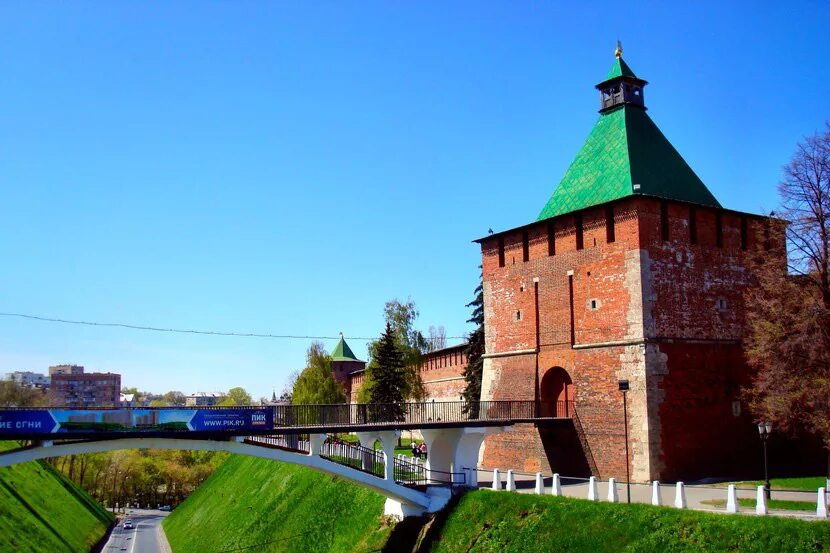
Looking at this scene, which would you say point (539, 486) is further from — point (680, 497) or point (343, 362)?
point (343, 362)

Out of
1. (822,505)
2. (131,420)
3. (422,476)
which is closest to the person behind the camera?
(822,505)

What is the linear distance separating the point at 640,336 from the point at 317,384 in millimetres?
26362

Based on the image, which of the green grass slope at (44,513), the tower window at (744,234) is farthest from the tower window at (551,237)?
the green grass slope at (44,513)

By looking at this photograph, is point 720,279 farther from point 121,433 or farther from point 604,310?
point 121,433

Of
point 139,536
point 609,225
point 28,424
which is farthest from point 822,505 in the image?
point 139,536

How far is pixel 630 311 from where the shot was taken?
22.8 meters

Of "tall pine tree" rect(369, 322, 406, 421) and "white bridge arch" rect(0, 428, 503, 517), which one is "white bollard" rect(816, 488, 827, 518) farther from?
"tall pine tree" rect(369, 322, 406, 421)

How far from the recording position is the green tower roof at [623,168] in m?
24.8

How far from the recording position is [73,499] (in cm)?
4666

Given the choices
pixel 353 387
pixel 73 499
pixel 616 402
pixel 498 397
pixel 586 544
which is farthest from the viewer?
pixel 353 387

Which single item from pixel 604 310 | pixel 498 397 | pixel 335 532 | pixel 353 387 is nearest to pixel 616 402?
pixel 604 310

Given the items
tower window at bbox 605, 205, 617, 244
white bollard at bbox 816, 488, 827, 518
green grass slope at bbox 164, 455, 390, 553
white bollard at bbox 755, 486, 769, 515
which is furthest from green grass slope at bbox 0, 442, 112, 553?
white bollard at bbox 816, 488, 827, 518

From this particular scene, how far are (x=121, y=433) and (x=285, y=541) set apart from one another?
11177 millimetres

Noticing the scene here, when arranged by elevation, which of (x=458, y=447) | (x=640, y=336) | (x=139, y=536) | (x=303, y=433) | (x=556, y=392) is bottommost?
(x=139, y=536)
